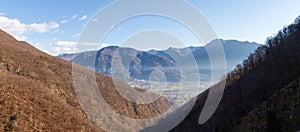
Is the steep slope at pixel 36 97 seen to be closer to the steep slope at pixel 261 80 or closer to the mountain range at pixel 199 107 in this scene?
the mountain range at pixel 199 107

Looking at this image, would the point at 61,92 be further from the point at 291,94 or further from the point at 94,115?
the point at 291,94

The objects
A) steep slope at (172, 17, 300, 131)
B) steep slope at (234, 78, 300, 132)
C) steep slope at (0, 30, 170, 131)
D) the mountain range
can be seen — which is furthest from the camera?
steep slope at (172, 17, 300, 131)

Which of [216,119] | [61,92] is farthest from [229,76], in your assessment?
[61,92]

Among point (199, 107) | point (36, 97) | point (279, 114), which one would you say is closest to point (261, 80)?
point (279, 114)

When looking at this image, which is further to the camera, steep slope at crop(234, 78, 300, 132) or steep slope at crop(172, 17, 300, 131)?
steep slope at crop(172, 17, 300, 131)

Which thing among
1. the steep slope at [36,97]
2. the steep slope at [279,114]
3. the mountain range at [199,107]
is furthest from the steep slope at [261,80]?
the steep slope at [36,97]

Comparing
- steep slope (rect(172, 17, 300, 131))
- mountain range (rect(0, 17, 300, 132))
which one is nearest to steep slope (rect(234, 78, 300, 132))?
mountain range (rect(0, 17, 300, 132))

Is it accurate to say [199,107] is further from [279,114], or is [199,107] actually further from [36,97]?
[279,114]

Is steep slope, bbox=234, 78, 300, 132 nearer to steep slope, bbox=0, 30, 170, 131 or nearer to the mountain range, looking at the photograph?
the mountain range
